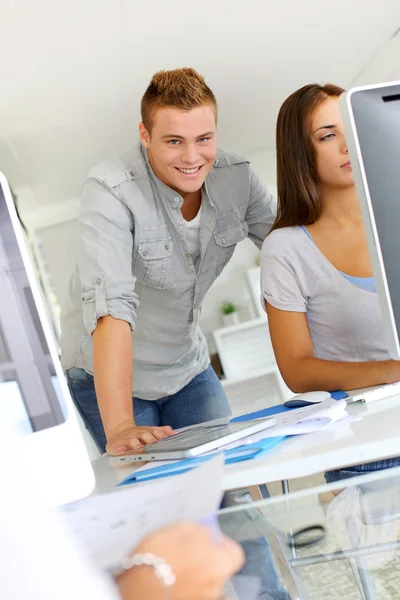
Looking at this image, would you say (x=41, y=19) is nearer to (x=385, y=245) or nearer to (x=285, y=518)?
(x=385, y=245)

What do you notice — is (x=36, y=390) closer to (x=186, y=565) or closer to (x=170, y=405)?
(x=186, y=565)

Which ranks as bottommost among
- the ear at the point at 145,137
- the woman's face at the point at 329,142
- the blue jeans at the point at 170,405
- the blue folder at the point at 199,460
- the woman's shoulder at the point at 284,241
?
the blue jeans at the point at 170,405

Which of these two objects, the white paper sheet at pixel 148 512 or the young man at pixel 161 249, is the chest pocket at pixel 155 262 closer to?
the young man at pixel 161 249

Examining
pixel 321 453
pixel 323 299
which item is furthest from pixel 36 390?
pixel 323 299

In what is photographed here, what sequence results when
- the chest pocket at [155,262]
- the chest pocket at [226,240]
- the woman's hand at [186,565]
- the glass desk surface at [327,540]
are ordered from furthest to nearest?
Result: the chest pocket at [226,240] → the chest pocket at [155,262] → the glass desk surface at [327,540] → the woman's hand at [186,565]

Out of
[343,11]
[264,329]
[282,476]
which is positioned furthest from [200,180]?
[264,329]

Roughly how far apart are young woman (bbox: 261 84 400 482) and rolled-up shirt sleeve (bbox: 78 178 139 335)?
347 mm

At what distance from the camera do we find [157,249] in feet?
6.37

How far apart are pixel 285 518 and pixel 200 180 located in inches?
53.0

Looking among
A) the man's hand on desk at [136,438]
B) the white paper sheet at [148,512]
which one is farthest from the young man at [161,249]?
the white paper sheet at [148,512]

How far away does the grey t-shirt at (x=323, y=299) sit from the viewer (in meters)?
1.65

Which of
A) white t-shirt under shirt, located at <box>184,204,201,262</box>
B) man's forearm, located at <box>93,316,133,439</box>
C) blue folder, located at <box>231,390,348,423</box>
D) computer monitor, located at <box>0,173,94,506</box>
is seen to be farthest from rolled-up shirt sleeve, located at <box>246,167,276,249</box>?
computer monitor, located at <box>0,173,94,506</box>

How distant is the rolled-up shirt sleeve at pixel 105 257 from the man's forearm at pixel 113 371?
26 millimetres

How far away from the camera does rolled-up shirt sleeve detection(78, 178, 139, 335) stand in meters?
1.59
